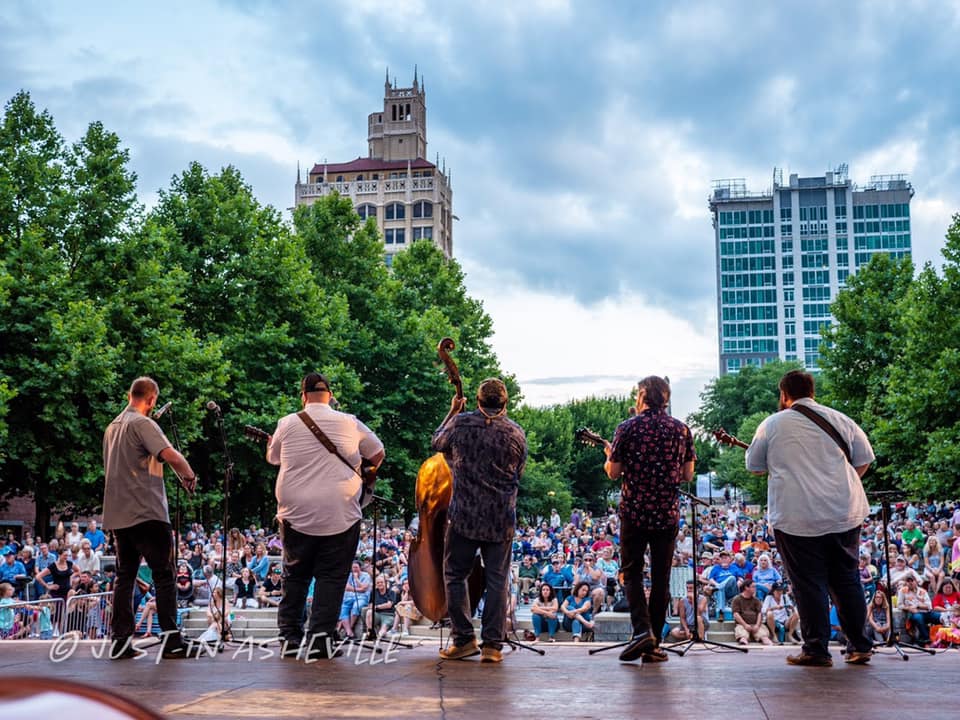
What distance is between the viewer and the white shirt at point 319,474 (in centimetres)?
679

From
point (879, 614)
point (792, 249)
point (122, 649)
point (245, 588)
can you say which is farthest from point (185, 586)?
point (792, 249)

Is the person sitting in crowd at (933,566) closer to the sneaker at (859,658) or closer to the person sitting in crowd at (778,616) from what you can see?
the person sitting in crowd at (778,616)

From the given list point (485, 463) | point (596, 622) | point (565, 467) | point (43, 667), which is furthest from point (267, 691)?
point (565, 467)

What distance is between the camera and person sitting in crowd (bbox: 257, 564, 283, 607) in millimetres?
20188

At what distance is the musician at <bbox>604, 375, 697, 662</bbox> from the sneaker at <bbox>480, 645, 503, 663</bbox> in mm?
818

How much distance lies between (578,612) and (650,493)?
512 inches

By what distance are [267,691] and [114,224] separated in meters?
26.5

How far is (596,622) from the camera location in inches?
704

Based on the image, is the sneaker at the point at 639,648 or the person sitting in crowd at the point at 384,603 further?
the person sitting in crowd at the point at 384,603

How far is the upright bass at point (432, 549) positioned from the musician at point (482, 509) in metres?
0.21

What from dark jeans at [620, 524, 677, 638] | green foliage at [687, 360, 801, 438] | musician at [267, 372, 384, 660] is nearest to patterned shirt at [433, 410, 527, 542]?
musician at [267, 372, 384, 660]

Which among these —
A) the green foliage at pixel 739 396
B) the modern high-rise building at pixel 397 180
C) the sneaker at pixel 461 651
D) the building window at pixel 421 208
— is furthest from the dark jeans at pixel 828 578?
the building window at pixel 421 208

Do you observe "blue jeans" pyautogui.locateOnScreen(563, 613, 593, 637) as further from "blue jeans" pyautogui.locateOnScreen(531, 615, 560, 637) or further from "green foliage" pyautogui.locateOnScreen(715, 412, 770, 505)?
"green foliage" pyautogui.locateOnScreen(715, 412, 770, 505)

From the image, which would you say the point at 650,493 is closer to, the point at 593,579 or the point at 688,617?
the point at 688,617
